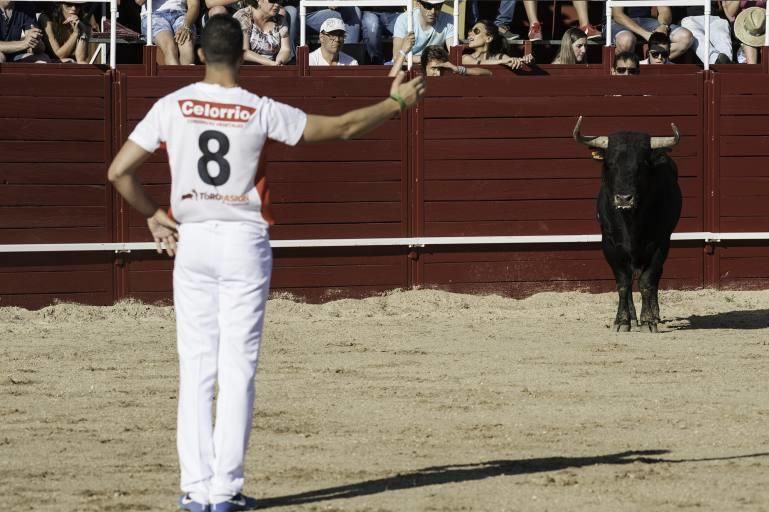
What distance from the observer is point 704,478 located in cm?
565

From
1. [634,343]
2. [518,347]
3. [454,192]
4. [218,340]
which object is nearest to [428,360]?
[518,347]

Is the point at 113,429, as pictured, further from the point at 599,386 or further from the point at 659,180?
the point at 659,180

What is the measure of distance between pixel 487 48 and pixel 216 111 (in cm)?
750

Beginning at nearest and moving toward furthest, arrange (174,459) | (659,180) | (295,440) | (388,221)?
1. (174,459)
2. (295,440)
3. (659,180)
4. (388,221)

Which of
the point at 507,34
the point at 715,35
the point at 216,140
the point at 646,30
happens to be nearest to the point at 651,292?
the point at 507,34

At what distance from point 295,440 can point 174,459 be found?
61 cm

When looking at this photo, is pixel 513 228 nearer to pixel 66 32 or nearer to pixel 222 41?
pixel 66 32

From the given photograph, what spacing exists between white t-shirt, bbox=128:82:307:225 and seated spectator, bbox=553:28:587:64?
770 centimetres

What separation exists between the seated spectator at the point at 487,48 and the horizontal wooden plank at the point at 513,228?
1.21m

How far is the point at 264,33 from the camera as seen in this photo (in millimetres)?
11930

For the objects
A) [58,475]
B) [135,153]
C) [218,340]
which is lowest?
[58,475]

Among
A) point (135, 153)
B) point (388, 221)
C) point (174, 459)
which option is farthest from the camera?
point (388, 221)

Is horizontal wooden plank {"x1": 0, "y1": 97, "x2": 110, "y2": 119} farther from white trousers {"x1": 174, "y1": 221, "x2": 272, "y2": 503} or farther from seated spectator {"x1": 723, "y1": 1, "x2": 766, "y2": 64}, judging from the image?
white trousers {"x1": 174, "y1": 221, "x2": 272, "y2": 503}

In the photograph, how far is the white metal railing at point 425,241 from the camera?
11461mm
